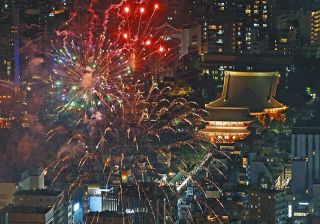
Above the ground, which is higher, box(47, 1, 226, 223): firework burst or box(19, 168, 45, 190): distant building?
box(47, 1, 226, 223): firework burst

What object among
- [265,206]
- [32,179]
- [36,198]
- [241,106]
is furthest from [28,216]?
[241,106]

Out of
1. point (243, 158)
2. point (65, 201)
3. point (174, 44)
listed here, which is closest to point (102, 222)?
point (65, 201)

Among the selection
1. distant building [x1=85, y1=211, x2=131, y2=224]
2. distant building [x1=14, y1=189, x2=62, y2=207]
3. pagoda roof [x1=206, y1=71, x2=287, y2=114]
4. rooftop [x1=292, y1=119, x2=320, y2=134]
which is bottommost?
distant building [x1=85, y1=211, x2=131, y2=224]

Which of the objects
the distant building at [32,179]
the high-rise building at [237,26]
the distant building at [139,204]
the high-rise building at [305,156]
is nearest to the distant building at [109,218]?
the distant building at [139,204]

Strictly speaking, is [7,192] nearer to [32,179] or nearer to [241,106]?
[32,179]

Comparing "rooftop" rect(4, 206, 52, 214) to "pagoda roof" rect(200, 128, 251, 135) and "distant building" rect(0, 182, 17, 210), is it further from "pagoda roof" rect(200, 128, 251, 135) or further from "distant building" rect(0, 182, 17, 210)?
"pagoda roof" rect(200, 128, 251, 135)

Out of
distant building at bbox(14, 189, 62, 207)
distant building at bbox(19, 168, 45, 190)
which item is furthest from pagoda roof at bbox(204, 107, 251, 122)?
distant building at bbox(14, 189, 62, 207)

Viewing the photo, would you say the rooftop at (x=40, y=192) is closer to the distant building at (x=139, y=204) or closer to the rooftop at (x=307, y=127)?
the distant building at (x=139, y=204)
